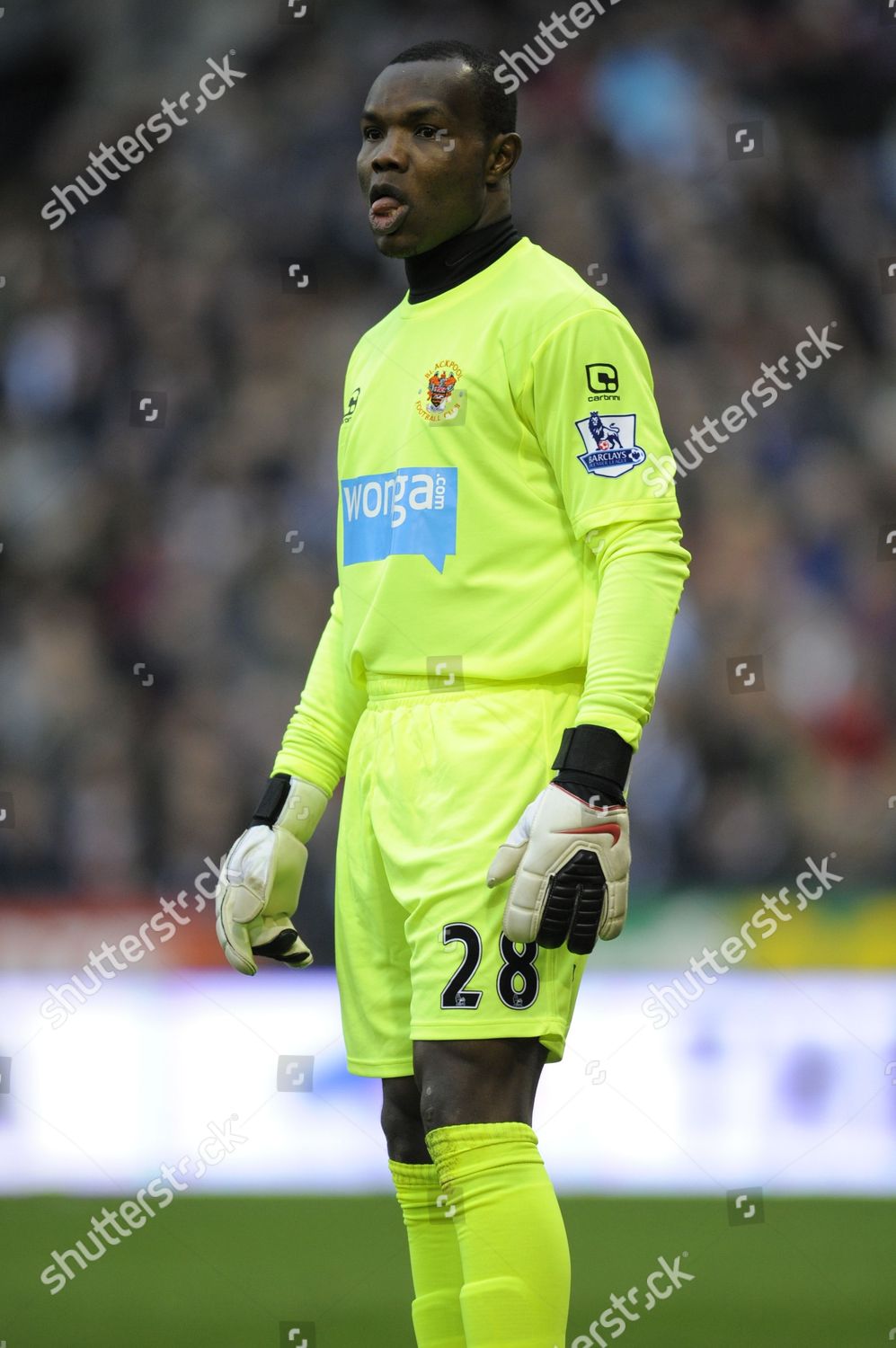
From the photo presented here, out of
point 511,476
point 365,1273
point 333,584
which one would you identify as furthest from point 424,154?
point 333,584

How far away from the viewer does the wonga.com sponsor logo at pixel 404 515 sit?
2.23 metres

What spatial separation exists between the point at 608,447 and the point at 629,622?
0.23m

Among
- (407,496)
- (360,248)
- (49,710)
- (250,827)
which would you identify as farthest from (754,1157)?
(360,248)

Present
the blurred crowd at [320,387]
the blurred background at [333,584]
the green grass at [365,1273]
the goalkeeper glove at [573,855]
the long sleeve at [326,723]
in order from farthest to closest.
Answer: the blurred crowd at [320,387], the blurred background at [333,584], the green grass at [365,1273], the long sleeve at [326,723], the goalkeeper glove at [573,855]

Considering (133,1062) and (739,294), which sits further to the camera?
(739,294)

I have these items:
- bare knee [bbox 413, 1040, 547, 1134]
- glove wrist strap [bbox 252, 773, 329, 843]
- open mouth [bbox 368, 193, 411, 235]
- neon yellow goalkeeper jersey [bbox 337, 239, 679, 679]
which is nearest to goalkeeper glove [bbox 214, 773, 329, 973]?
glove wrist strap [bbox 252, 773, 329, 843]

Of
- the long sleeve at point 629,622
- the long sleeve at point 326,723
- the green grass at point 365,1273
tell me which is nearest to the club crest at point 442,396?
the long sleeve at point 629,622

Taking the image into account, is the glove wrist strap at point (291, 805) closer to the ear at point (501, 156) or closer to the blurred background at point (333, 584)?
the ear at point (501, 156)

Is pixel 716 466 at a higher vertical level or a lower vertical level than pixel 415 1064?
higher

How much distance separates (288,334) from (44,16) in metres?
1.75

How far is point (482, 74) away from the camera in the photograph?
7.55ft

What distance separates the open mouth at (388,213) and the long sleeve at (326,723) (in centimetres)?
55

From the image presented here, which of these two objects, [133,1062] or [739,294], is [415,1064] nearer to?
[133,1062]

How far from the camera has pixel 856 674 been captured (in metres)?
5.68
